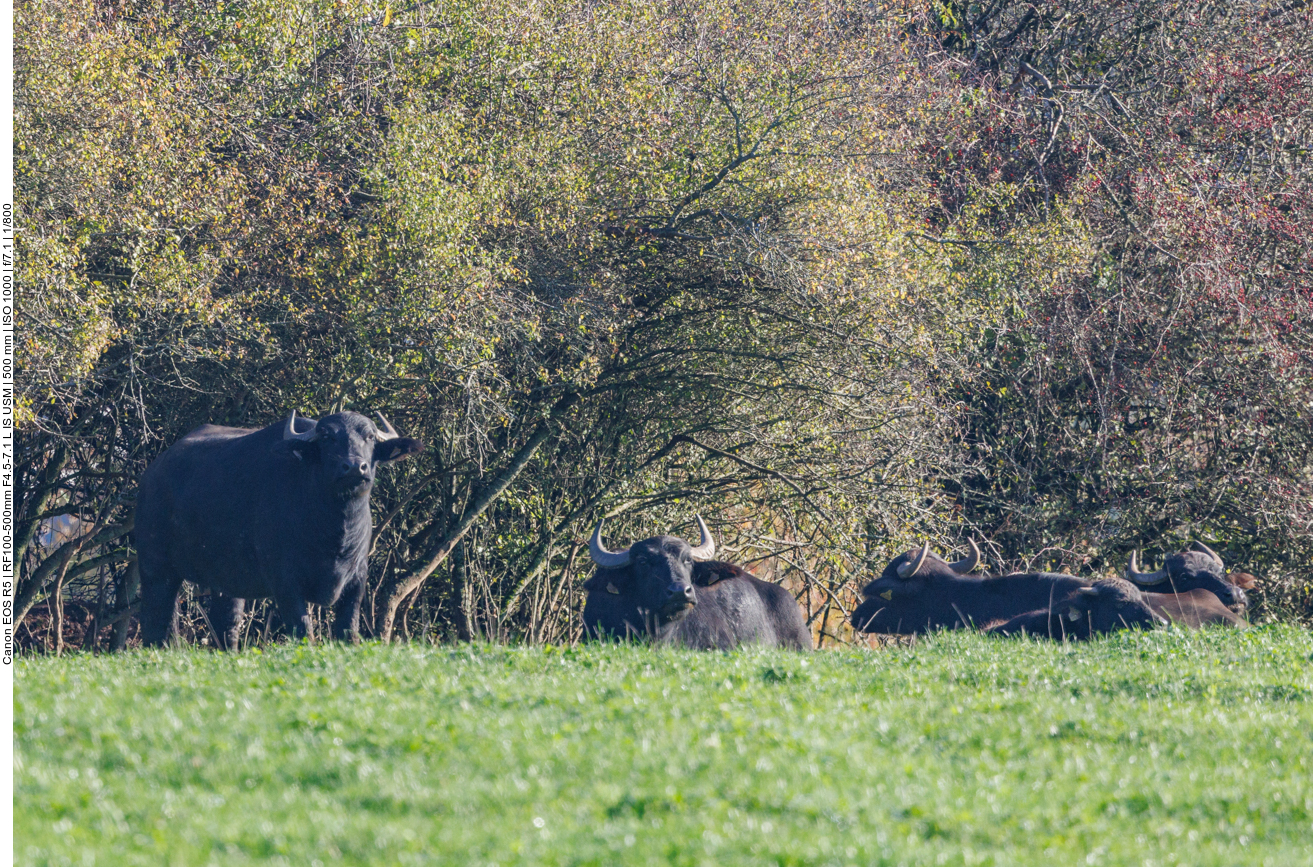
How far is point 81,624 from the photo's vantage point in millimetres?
21031

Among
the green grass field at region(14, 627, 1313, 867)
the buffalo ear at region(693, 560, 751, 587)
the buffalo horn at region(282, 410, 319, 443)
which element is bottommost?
the green grass field at region(14, 627, 1313, 867)

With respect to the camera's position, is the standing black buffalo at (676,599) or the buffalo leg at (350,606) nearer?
the buffalo leg at (350,606)

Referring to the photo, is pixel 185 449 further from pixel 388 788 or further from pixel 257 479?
pixel 388 788

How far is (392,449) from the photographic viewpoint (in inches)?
454

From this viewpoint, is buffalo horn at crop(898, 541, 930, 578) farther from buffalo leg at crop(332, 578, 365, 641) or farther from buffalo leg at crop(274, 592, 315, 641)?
buffalo leg at crop(274, 592, 315, 641)

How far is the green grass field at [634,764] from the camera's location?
4953 mm

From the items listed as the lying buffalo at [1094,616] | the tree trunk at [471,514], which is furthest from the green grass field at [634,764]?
the tree trunk at [471,514]

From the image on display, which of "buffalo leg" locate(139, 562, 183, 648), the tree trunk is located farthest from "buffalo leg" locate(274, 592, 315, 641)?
the tree trunk

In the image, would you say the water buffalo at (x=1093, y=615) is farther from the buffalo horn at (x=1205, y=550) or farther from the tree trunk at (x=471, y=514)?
the tree trunk at (x=471, y=514)

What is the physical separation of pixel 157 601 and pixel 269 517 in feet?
6.30

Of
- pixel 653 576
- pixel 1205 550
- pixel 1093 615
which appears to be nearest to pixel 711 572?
pixel 653 576

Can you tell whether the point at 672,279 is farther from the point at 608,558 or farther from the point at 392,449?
the point at 392,449

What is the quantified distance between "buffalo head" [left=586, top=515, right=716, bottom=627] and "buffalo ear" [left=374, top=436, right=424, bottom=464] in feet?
6.41

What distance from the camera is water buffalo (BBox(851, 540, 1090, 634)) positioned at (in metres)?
14.5
